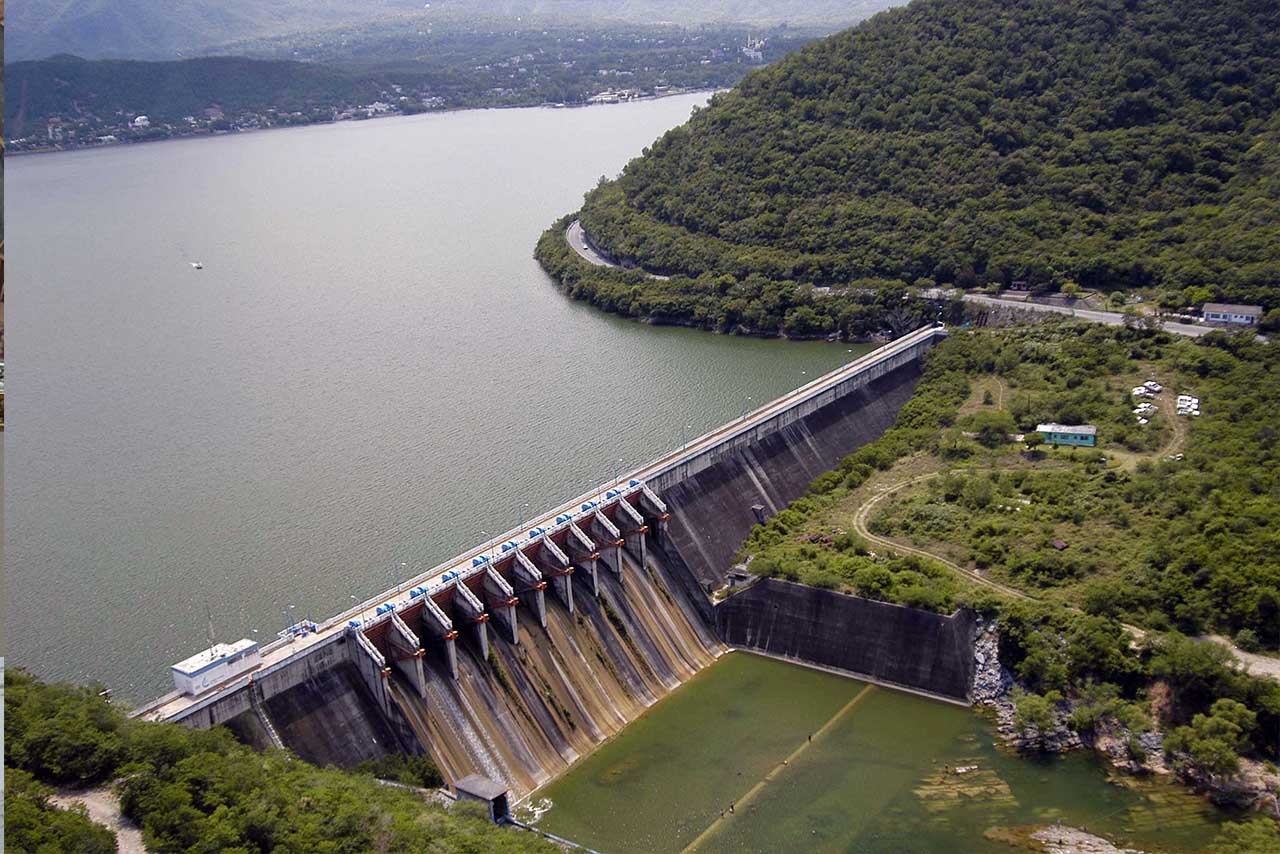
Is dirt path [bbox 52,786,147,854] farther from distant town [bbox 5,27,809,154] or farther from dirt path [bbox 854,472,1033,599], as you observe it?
distant town [bbox 5,27,809,154]

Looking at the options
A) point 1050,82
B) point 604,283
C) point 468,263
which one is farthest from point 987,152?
point 468,263

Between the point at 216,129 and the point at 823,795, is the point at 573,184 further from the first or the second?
the point at 823,795

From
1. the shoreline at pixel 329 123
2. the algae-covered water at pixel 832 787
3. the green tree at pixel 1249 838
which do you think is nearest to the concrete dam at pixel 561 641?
the algae-covered water at pixel 832 787

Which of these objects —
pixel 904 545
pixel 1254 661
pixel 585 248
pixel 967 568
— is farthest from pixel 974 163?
pixel 1254 661

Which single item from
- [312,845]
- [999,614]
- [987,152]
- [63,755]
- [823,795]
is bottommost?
[823,795]

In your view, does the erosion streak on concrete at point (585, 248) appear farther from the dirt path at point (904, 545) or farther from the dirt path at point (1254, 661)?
the dirt path at point (1254, 661)

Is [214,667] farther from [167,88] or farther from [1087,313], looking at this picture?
[167,88]

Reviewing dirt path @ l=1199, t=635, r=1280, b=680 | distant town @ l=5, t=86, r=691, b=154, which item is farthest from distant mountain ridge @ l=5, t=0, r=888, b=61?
dirt path @ l=1199, t=635, r=1280, b=680
